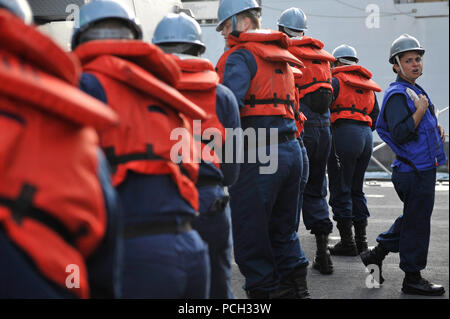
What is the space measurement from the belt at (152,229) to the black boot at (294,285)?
2.33 m

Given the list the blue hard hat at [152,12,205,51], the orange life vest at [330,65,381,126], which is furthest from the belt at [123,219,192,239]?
the orange life vest at [330,65,381,126]

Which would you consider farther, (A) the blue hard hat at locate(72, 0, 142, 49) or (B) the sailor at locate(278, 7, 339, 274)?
(B) the sailor at locate(278, 7, 339, 274)

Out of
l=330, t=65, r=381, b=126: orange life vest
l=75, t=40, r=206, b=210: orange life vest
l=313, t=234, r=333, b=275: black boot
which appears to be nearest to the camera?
l=75, t=40, r=206, b=210: orange life vest

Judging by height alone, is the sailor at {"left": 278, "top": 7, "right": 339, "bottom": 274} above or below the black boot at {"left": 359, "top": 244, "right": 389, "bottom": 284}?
above

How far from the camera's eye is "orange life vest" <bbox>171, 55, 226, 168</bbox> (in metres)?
2.82

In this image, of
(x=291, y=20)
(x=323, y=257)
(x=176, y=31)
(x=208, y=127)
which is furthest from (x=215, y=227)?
(x=291, y=20)

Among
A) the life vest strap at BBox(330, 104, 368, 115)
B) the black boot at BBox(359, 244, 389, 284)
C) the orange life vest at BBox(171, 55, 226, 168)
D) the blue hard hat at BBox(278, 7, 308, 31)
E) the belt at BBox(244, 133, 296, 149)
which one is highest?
the blue hard hat at BBox(278, 7, 308, 31)

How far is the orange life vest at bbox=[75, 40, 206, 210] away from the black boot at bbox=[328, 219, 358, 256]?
14.6 ft

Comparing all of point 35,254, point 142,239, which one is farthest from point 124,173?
point 35,254

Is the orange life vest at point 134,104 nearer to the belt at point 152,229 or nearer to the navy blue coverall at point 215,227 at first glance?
the belt at point 152,229

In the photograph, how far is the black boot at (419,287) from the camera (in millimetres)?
4746

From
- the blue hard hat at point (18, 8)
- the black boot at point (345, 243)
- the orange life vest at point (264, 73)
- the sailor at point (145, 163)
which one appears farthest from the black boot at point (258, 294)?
the blue hard hat at point (18, 8)

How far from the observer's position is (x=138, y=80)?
6.41 feet

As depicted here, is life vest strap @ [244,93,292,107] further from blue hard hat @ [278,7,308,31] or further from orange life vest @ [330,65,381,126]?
orange life vest @ [330,65,381,126]
